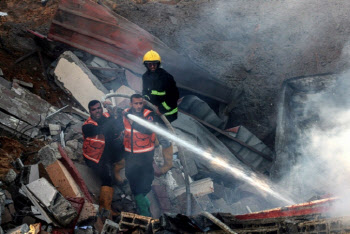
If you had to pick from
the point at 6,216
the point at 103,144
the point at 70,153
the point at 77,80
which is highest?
the point at 77,80

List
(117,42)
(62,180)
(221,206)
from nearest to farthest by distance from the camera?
(62,180) → (221,206) → (117,42)

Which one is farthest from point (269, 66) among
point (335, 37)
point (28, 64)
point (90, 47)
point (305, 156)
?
point (28, 64)

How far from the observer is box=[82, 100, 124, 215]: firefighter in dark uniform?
619cm

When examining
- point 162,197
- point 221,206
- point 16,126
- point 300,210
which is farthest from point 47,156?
point 300,210

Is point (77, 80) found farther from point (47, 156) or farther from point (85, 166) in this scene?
point (47, 156)

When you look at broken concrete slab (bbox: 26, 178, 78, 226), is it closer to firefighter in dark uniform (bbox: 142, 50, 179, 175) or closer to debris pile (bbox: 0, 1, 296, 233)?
debris pile (bbox: 0, 1, 296, 233)

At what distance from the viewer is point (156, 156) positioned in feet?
25.6

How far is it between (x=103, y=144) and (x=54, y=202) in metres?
1.65

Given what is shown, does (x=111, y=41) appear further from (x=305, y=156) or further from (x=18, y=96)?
(x=305, y=156)

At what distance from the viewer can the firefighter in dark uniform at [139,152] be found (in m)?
6.11

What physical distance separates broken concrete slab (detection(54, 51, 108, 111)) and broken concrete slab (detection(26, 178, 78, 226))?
3.54 m

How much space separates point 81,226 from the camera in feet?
17.3

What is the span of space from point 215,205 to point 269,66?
4247 millimetres

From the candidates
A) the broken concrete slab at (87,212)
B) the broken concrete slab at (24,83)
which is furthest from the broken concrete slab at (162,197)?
the broken concrete slab at (24,83)
